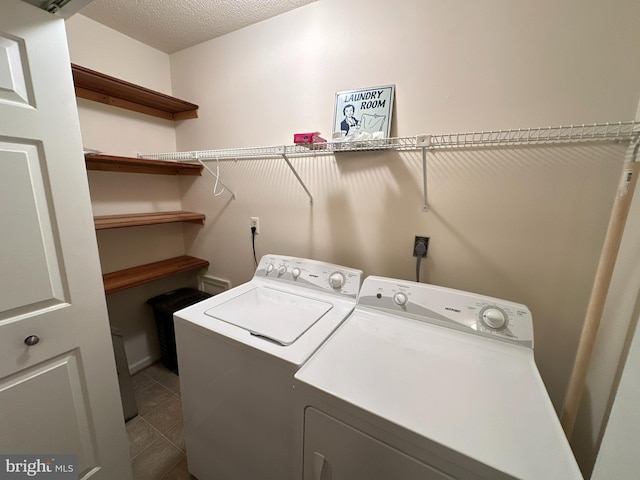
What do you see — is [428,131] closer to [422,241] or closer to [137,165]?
[422,241]

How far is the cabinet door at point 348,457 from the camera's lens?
60 centimetres

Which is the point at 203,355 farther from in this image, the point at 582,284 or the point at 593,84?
the point at 593,84

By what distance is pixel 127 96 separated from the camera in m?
1.75

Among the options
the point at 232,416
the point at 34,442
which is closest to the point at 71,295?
the point at 34,442

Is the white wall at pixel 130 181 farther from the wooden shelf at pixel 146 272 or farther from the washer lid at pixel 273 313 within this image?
the washer lid at pixel 273 313

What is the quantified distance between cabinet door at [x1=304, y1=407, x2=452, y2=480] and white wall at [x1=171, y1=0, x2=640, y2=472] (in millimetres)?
873

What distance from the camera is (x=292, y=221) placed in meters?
1.67

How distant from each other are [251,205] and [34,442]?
1.46 metres

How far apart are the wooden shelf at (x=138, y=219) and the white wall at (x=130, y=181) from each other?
9 cm

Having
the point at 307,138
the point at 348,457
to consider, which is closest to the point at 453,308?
the point at 348,457

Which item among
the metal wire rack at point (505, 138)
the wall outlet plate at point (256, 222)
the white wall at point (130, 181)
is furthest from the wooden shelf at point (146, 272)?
the metal wire rack at point (505, 138)

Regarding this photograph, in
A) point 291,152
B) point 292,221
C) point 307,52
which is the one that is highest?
point 307,52

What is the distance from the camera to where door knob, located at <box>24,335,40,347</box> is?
2.83 feet

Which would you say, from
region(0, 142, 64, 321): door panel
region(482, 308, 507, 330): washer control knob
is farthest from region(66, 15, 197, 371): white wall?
region(482, 308, 507, 330): washer control knob
